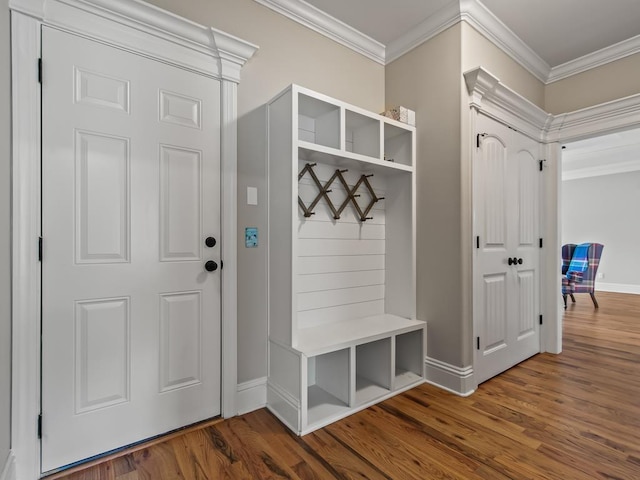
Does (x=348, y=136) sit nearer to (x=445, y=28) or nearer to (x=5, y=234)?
(x=445, y=28)

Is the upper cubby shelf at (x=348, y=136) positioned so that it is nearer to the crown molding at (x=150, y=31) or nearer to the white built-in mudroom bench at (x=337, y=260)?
the white built-in mudroom bench at (x=337, y=260)

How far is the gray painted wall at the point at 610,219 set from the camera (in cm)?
645

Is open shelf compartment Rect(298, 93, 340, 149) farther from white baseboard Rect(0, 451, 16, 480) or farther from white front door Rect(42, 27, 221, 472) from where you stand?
white baseboard Rect(0, 451, 16, 480)

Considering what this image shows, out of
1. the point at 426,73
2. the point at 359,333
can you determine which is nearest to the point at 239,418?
the point at 359,333

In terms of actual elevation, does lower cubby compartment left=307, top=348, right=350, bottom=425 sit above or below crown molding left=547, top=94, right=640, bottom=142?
below

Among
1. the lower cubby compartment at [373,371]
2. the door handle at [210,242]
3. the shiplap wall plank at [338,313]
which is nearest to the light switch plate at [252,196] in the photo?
the door handle at [210,242]

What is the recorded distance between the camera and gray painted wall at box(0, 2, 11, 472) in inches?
52.2

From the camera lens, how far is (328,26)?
7.78 ft

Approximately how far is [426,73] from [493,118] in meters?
0.61

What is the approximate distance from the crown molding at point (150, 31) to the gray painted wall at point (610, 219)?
7.84m

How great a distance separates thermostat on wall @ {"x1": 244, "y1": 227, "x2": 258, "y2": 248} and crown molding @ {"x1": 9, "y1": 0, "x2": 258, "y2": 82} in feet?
2.92

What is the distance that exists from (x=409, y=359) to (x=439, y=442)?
2.75ft

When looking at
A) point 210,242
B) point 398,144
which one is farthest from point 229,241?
point 398,144

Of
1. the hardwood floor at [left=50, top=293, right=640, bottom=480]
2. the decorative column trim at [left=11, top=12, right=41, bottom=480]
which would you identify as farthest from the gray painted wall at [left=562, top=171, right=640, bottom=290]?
the decorative column trim at [left=11, top=12, right=41, bottom=480]
